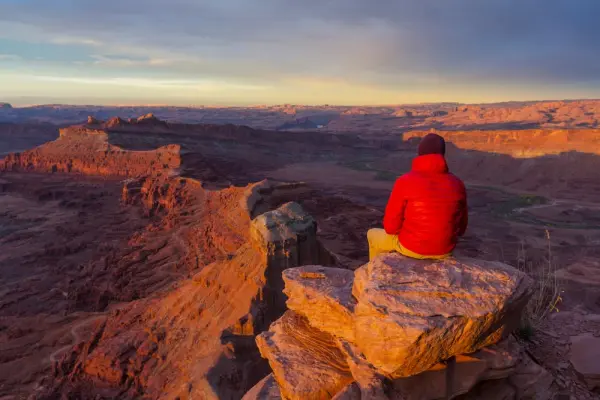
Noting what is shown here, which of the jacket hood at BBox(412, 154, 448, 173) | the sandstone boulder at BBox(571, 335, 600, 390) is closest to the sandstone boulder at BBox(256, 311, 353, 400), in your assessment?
the jacket hood at BBox(412, 154, 448, 173)

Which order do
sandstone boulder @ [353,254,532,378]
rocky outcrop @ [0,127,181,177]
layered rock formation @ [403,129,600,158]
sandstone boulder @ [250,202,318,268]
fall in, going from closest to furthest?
sandstone boulder @ [353,254,532,378] < sandstone boulder @ [250,202,318,268] < rocky outcrop @ [0,127,181,177] < layered rock formation @ [403,129,600,158]

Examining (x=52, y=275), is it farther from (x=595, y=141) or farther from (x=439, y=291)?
(x=595, y=141)

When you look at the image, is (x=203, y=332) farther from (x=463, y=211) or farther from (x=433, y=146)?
(x=433, y=146)

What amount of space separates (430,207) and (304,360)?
1913 millimetres

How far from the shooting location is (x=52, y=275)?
16.6 meters

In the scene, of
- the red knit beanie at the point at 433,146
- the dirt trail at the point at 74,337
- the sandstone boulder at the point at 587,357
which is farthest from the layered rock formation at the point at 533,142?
the dirt trail at the point at 74,337

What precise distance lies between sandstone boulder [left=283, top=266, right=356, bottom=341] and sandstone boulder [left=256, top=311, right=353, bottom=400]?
143 millimetres

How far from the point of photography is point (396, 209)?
3.90 m

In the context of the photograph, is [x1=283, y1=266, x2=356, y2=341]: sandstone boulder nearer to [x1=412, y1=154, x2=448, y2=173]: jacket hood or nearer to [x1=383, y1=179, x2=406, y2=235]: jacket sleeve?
[x1=383, y1=179, x2=406, y2=235]: jacket sleeve

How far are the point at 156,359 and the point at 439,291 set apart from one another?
6.53 metres

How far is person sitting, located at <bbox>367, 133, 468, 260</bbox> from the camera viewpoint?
3742mm

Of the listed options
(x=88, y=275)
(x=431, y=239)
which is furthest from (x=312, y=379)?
(x=88, y=275)

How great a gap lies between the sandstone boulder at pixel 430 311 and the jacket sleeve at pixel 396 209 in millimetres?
390

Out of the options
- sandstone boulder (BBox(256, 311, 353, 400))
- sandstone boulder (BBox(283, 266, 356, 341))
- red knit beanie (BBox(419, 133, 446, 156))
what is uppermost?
red knit beanie (BBox(419, 133, 446, 156))
